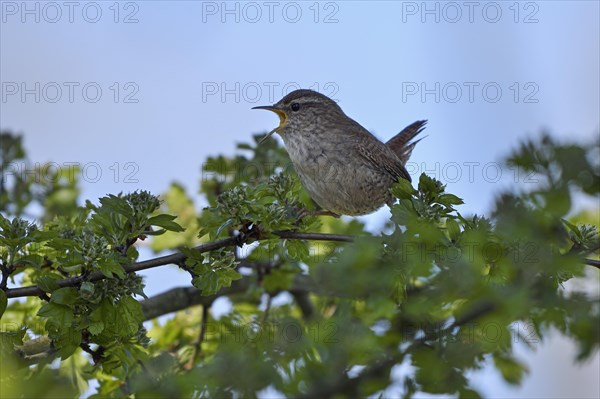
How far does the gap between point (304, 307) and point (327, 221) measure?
0.57m

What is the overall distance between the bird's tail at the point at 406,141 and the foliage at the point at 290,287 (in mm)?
730

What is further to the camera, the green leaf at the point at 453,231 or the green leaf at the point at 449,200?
the green leaf at the point at 449,200

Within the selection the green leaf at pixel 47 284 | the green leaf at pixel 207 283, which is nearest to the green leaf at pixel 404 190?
the green leaf at pixel 207 283

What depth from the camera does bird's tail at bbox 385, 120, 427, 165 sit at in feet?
17.8

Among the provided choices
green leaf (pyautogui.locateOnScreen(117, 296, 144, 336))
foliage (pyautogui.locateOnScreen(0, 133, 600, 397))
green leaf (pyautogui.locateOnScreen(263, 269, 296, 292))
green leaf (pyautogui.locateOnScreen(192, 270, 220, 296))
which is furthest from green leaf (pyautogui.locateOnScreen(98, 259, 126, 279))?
green leaf (pyautogui.locateOnScreen(263, 269, 296, 292))

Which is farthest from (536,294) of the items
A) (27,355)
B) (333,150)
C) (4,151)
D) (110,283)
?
(4,151)

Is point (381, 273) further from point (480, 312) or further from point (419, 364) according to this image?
point (480, 312)

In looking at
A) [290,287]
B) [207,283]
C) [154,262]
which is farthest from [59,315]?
[290,287]

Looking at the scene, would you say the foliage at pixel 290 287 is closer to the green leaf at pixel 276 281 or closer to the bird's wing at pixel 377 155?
the green leaf at pixel 276 281

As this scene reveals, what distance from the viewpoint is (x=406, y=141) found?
5.47 metres

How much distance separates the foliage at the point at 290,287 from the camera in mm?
1710

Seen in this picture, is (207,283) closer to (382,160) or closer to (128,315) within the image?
(128,315)

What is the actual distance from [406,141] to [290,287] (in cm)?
142

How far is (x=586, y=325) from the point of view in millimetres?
1605
